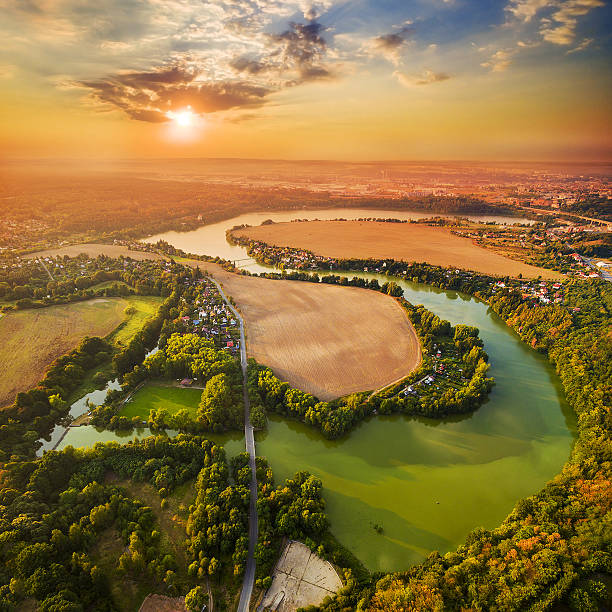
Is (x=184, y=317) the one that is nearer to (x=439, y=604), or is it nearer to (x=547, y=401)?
(x=439, y=604)

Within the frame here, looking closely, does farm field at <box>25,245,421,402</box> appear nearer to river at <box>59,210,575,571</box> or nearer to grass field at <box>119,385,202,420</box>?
river at <box>59,210,575,571</box>

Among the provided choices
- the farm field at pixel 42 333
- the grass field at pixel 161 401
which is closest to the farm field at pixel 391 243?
the farm field at pixel 42 333

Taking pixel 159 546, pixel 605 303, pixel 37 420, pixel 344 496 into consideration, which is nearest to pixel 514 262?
pixel 605 303

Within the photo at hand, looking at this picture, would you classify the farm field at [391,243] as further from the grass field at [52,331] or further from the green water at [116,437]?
the green water at [116,437]

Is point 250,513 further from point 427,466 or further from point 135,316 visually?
point 135,316

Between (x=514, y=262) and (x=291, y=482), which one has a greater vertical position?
(x=514, y=262)

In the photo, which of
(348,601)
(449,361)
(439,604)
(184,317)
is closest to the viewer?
(439,604)
